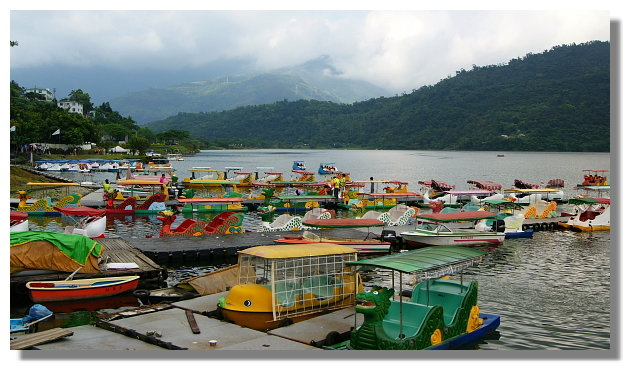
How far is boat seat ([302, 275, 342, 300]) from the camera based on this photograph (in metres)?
15.4

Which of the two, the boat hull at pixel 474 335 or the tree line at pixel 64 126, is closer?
the boat hull at pixel 474 335

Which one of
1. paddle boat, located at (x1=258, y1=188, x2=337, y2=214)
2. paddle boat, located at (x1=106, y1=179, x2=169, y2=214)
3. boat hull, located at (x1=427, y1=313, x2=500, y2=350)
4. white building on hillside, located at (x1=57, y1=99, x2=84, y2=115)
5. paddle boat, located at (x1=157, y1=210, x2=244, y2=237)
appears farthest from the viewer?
white building on hillside, located at (x1=57, y1=99, x2=84, y2=115)

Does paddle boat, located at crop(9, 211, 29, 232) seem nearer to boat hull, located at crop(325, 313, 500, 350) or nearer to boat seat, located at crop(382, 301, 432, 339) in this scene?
boat hull, located at crop(325, 313, 500, 350)

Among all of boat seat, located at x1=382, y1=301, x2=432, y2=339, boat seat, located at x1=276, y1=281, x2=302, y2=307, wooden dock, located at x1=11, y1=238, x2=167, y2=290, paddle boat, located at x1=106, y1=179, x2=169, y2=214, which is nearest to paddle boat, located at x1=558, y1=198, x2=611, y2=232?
boat seat, located at x1=382, y1=301, x2=432, y2=339

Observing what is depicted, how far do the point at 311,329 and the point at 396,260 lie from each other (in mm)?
2750

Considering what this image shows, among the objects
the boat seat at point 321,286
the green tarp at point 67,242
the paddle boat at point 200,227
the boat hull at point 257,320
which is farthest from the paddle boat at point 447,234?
the green tarp at point 67,242

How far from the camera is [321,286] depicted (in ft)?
51.1

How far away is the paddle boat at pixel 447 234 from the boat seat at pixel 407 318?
665 inches

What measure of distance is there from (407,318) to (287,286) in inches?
135

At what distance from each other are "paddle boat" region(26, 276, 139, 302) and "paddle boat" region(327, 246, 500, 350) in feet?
32.0

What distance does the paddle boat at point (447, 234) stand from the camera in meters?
30.2

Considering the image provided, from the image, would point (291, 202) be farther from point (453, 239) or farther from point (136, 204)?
point (453, 239)

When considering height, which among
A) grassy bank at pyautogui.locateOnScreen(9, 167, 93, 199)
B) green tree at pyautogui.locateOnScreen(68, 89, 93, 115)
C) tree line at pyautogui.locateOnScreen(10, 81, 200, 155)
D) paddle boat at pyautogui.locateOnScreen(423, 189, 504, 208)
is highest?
green tree at pyautogui.locateOnScreen(68, 89, 93, 115)

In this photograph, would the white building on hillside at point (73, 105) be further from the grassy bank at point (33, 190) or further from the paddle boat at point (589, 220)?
the paddle boat at point (589, 220)
